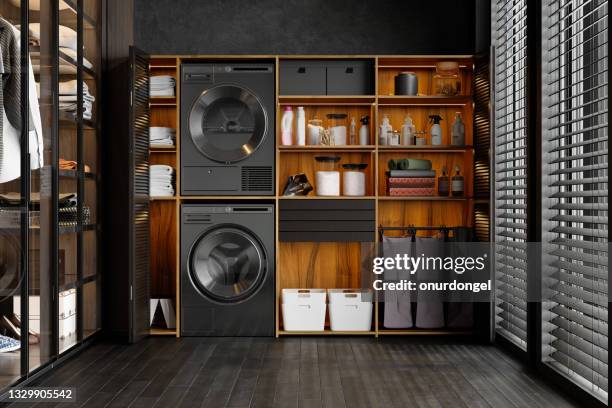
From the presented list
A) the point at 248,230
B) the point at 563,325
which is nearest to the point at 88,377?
the point at 248,230

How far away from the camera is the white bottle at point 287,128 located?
4555mm

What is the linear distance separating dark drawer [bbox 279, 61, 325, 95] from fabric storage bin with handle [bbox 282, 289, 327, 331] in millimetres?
1433

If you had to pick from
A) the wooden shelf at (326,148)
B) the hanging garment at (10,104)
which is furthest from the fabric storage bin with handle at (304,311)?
the hanging garment at (10,104)

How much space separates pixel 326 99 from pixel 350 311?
4.99ft

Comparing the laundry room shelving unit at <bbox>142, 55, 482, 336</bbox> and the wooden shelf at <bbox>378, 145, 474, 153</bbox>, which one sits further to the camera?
the laundry room shelving unit at <bbox>142, 55, 482, 336</bbox>

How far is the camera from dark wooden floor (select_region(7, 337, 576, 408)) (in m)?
2.99

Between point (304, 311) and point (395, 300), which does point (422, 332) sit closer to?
point (395, 300)

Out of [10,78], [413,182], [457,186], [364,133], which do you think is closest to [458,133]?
[457,186]

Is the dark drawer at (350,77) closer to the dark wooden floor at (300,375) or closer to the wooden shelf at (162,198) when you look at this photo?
the wooden shelf at (162,198)

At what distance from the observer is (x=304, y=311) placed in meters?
4.46

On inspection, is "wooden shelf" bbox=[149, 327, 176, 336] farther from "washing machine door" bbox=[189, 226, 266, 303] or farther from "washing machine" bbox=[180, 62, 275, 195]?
"washing machine" bbox=[180, 62, 275, 195]

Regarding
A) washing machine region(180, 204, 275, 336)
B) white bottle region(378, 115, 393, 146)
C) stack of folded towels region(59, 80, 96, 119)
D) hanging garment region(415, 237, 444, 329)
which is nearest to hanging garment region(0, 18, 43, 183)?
stack of folded towels region(59, 80, 96, 119)

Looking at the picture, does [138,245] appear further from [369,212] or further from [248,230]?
[369,212]

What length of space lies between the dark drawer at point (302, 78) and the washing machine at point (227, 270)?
85 cm
